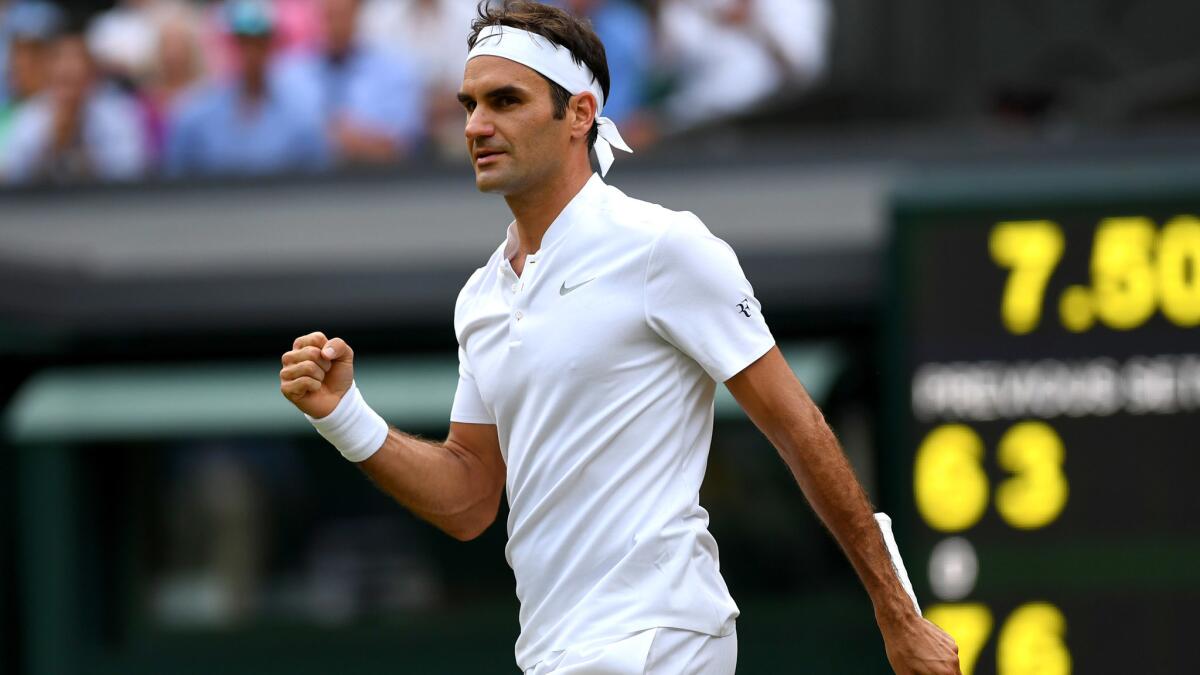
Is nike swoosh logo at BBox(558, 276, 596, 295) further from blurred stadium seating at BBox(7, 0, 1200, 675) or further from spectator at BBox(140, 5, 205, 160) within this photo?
spectator at BBox(140, 5, 205, 160)

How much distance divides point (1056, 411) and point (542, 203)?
2.91 m

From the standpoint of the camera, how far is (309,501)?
31.4 ft

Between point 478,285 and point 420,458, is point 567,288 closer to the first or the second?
point 478,285

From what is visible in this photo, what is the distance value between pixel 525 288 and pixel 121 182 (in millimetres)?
6010

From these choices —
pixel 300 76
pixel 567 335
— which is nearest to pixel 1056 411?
pixel 567 335

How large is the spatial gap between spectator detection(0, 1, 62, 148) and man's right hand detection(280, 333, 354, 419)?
6.08 m

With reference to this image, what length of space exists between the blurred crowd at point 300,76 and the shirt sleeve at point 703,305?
4820 millimetres

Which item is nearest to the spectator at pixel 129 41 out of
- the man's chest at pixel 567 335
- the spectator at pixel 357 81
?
the spectator at pixel 357 81

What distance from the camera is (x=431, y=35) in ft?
27.1

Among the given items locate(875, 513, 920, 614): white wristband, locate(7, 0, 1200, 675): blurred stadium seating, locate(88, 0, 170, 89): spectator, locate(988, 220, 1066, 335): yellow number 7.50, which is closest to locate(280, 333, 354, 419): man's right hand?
locate(875, 513, 920, 614): white wristband

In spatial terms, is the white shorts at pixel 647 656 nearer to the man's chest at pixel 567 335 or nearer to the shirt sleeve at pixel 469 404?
the man's chest at pixel 567 335

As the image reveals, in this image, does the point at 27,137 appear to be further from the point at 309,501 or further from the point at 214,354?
the point at 309,501

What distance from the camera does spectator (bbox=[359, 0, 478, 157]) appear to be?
8.22 m

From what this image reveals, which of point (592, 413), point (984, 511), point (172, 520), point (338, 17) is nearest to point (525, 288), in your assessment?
point (592, 413)
